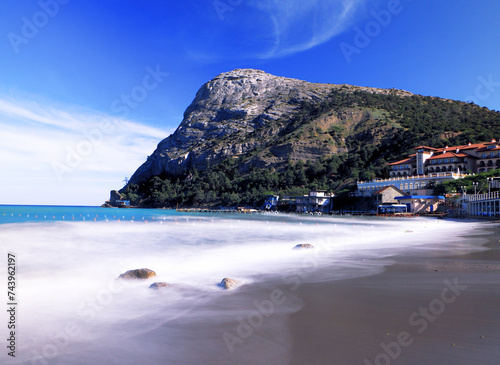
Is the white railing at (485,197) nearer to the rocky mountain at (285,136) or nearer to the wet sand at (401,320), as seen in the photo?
the rocky mountain at (285,136)

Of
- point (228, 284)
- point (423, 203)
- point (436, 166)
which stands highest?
point (436, 166)

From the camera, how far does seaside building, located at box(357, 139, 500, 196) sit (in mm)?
68069

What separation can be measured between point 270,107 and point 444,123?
A: 277 feet

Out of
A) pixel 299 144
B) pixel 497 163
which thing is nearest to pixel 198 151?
pixel 299 144

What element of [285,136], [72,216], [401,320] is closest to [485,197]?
[401,320]

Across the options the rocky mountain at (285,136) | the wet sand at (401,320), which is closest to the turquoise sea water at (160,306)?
the wet sand at (401,320)

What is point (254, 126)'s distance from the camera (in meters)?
159

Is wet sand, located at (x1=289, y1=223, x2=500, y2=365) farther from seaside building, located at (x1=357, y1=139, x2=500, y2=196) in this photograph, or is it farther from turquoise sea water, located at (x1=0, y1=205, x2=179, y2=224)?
seaside building, located at (x1=357, y1=139, x2=500, y2=196)

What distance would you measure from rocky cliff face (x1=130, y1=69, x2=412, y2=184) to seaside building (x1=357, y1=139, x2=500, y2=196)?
1356 inches

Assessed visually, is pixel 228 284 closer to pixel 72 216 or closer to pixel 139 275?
pixel 139 275

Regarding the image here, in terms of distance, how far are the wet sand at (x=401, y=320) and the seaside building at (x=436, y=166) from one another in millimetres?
66791

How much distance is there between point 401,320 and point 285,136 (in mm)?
130332

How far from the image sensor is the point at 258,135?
14950cm

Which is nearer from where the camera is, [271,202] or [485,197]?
[485,197]
